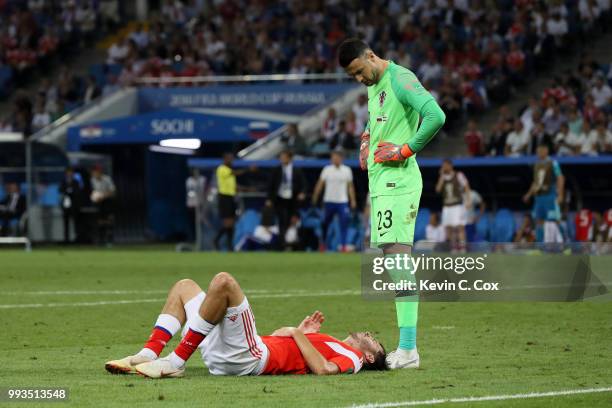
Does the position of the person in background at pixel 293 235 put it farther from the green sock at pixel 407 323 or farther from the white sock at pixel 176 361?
the white sock at pixel 176 361

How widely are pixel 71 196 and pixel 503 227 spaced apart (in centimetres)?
1056

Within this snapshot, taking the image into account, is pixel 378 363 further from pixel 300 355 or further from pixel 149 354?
pixel 149 354

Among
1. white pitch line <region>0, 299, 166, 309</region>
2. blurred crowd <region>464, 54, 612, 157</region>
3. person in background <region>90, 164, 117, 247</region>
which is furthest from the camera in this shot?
person in background <region>90, 164, 117, 247</region>

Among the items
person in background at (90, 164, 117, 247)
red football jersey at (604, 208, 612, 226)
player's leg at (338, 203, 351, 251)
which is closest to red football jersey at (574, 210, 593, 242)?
red football jersey at (604, 208, 612, 226)

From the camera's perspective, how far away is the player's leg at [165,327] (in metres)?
9.40

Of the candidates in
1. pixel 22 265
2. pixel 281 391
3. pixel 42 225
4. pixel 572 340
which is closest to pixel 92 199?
pixel 42 225

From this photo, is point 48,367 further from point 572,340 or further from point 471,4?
point 471,4

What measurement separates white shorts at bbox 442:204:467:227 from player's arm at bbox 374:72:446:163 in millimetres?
16908

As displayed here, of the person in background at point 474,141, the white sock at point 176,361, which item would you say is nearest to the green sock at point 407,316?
the white sock at point 176,361

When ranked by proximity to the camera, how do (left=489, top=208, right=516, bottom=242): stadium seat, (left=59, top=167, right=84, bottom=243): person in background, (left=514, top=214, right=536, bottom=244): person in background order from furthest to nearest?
(left=59, top=167, right=84, bottom=243): person in background < (left=489, top=208, right=516, bottom=242): stadium seat < (left=514, top=214, right=536, bottom=244): person in background

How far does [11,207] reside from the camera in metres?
32.9

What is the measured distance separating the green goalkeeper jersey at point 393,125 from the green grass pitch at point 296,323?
1345 millimetres

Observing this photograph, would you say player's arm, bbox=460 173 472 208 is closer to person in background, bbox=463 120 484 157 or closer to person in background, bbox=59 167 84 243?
person in background, bbox=463 120 484 157

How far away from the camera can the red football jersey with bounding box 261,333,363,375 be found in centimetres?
939
